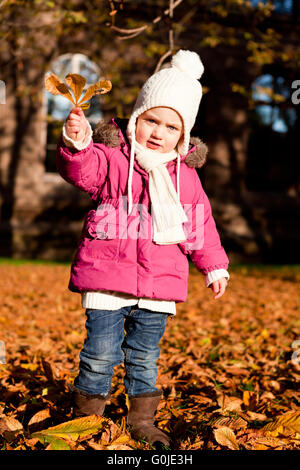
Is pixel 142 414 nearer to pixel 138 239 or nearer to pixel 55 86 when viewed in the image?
pixel 138 239

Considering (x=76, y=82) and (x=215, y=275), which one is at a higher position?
(x=76, y=82)

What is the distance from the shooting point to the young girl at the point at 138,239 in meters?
2.12

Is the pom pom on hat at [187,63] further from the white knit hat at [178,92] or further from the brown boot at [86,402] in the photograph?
the brown boot at [86,402]

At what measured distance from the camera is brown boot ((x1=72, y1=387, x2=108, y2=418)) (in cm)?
219

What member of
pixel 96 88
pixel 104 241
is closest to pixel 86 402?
pixel 104 241

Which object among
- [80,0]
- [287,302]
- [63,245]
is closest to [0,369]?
[287,302]

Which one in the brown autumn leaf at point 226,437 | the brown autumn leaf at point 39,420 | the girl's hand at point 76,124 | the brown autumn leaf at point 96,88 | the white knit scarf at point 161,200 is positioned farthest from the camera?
the brown autumn leaf at point 39,420

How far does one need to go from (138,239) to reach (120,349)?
0.52 meters

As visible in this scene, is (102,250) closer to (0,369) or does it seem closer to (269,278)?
(0,369)

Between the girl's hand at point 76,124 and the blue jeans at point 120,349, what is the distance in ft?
2.52

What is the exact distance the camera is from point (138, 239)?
2.15 metres

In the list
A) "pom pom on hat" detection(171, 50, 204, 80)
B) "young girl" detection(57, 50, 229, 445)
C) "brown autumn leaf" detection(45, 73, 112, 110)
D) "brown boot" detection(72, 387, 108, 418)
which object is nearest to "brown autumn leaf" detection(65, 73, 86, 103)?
"brown autumn leaf" detection(45, 73, 112, 110)

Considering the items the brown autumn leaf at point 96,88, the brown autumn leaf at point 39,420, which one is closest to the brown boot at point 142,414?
the brown autumn leaf at point 39,420

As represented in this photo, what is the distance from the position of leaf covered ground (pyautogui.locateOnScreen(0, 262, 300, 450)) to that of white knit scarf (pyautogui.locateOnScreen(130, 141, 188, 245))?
86 cm
